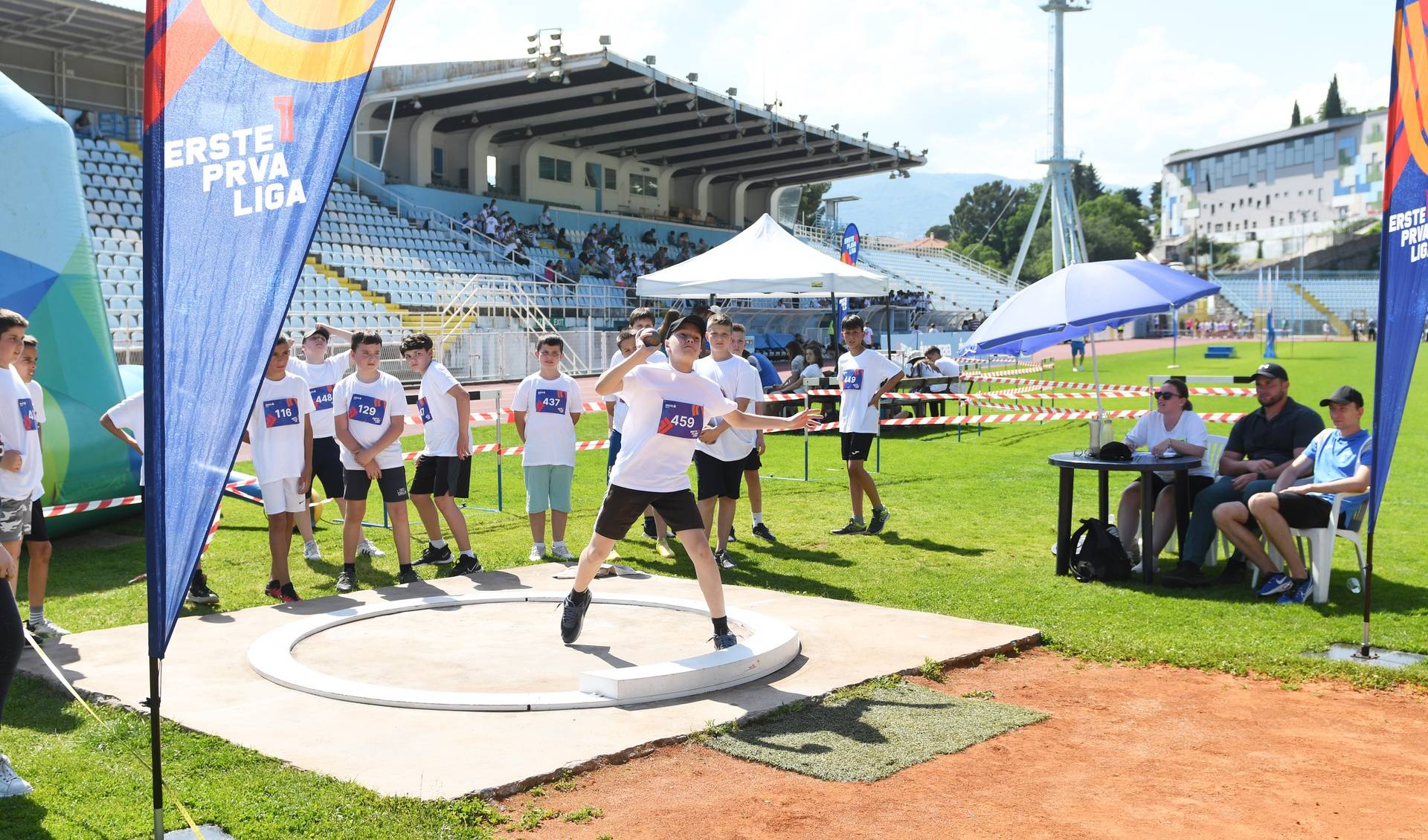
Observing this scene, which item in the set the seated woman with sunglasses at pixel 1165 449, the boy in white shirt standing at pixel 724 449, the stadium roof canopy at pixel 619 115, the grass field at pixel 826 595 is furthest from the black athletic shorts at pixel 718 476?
the stadium roof canopy at pixel 619 115

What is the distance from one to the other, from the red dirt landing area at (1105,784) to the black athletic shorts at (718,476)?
158 inches

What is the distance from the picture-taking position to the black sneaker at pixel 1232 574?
8.96 meters

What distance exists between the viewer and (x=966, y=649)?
7.14 meters

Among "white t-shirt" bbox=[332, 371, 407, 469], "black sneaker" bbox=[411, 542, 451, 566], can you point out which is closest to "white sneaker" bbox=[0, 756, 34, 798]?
"white t-shirt" bbox=[332, 371, 407, 469]

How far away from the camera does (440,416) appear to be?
32.6 feet

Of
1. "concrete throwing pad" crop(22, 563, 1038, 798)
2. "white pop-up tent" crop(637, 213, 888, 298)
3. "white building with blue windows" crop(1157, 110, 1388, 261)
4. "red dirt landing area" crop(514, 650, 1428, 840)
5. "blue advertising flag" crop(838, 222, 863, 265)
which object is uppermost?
"white building with blue windows" crop(1157, 110, 1388, 261)

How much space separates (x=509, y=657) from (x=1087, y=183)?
529 ft

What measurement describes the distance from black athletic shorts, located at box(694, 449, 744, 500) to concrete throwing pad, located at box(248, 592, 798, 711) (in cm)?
176

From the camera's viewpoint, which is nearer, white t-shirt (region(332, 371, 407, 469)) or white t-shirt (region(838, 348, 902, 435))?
white t-shirt (region(332, 371, 407, 469))

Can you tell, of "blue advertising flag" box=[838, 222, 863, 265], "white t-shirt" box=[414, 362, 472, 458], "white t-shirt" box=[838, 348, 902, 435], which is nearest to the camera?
"white t-shirt" box=[414, 362, 472, 458]

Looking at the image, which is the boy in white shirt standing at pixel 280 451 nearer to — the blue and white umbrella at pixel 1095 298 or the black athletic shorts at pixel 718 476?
the black athletic shorts at pixel 718 476

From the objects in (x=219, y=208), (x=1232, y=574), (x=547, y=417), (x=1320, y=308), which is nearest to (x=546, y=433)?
(x=547, y=417)

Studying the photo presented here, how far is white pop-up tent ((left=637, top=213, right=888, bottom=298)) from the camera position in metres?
18.9

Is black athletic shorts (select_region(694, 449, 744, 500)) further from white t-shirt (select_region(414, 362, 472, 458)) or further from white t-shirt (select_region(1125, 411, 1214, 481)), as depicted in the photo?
white t-shirt (select_region(1125, 411, 1214, 481))
